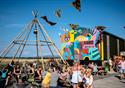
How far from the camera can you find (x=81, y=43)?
101 ft

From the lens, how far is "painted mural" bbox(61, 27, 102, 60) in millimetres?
29344

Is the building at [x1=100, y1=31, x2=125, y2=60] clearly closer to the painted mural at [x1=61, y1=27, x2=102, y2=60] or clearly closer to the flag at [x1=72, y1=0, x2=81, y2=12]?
the painted mural at [x1=61, y1=27, x2=102, y2=60]

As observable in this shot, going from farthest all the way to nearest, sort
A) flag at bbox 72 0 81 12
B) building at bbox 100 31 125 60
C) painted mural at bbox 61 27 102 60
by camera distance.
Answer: building at bbox 100 31 125 60 < painted mural at bbox 61 27 102 60 < flag at bbox 72 0 81 12

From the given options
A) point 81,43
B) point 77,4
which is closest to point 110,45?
point 81,43

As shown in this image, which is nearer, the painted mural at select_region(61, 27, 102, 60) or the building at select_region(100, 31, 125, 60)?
the painted mural at select_region(61, 27, 102, 60)

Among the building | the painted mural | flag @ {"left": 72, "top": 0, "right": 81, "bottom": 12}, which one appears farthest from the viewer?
the building

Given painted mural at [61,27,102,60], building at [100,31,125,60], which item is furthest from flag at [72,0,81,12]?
building at [100,31,125,60]

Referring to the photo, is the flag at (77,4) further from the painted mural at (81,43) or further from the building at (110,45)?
the building at (110,45)

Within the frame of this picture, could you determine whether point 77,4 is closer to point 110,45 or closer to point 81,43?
point 81,43

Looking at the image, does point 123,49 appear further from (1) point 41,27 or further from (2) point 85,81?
(2) point 85,81

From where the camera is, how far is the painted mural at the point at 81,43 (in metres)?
29.3

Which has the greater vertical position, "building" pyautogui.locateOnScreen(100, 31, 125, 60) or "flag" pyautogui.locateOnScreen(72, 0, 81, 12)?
"flag" pyautogui.locateOnScreen(72, 0, 81, 12)

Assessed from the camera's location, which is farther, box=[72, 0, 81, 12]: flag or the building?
the building

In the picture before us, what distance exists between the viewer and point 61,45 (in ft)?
113
